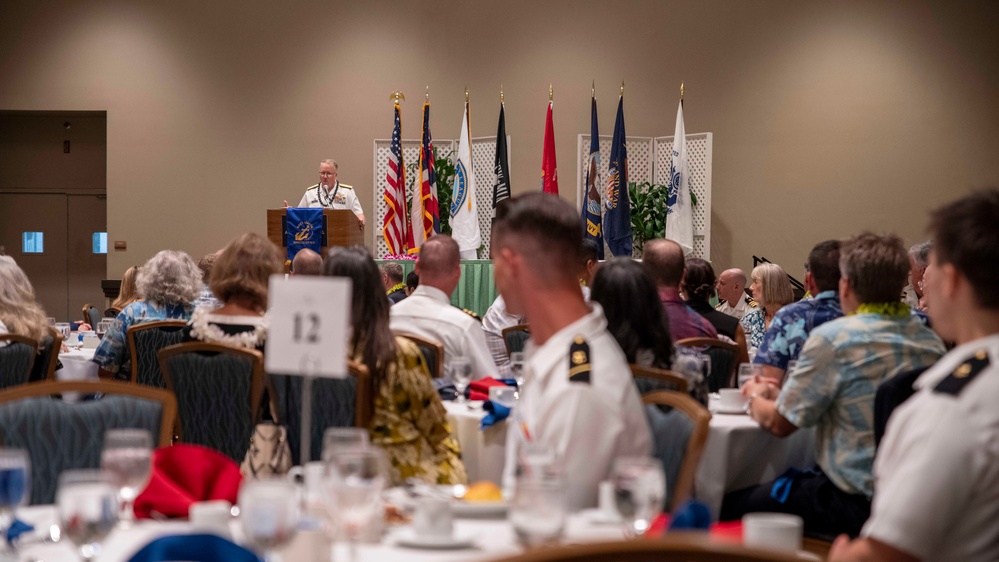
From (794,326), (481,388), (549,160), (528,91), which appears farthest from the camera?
(528,91)

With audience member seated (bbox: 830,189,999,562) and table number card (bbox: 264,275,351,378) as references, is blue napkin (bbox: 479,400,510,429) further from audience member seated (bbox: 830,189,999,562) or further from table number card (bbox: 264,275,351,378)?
audience member seated (bbox: 830,189,999,562)

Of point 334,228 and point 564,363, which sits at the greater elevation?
point 334,228

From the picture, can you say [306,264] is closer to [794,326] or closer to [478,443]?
[478,443]

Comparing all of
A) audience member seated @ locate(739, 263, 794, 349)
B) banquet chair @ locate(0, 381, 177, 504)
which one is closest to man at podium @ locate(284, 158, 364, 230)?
audience member seated @ locate(739, 263, 794, 349)

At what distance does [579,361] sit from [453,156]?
1056 centimetres

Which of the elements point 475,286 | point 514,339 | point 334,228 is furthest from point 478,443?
point 475,286

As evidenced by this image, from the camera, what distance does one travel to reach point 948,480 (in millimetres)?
1593

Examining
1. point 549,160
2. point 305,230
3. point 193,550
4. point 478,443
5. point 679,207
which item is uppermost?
point 549,160

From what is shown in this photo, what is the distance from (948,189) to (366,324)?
10.7 metres

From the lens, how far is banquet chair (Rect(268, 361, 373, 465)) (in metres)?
3.12

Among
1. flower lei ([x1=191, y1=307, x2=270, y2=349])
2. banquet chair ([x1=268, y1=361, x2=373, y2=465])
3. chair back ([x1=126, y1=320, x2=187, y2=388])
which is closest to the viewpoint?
banquet chair ([x1=268, y1=361, x2=373, y2=465])

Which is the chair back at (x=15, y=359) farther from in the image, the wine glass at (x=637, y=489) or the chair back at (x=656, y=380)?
the wine glass at (x=637, y=489)

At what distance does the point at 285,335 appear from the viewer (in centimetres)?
201

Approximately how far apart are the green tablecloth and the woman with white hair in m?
5.45
